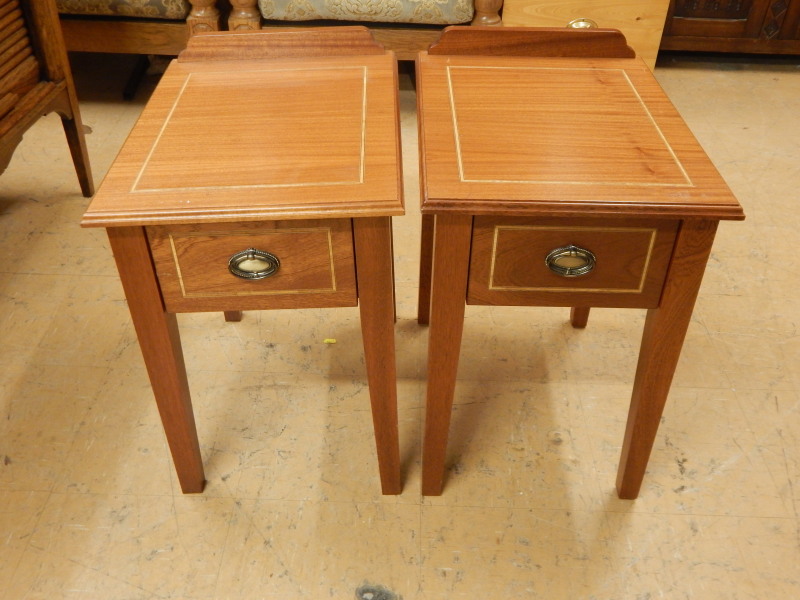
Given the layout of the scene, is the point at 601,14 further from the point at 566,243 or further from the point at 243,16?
the point at 566,243

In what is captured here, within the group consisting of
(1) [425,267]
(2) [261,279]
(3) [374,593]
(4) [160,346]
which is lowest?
(3) [374,593]

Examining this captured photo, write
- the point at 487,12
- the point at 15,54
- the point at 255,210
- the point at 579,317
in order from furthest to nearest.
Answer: the point at 487,12, the point at 15,54, the point at 579,317, the point at 255,210

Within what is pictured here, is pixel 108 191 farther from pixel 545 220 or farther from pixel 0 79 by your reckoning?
pixel 0 79

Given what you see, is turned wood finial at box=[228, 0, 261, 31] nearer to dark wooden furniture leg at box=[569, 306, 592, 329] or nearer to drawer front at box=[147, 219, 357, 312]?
dark wooden furniture leg at box=[569, 306, 592, 329]

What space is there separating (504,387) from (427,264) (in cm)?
32

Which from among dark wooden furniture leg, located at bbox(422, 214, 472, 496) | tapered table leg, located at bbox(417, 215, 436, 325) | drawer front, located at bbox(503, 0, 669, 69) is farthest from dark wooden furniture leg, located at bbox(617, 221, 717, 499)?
drawer front, located at bbox(503, 0, 669, 69)

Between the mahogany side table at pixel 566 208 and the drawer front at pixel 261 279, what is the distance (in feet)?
0.47

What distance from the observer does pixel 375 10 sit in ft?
8.00

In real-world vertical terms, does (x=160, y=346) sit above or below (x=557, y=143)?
below

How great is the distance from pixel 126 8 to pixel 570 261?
6.63 feet

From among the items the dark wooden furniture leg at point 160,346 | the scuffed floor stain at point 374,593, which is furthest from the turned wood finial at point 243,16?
the scuffed floor stain at point 374,593

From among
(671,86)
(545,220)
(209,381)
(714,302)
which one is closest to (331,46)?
(545,220)

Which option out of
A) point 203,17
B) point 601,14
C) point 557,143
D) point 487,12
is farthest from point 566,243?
point 203,17

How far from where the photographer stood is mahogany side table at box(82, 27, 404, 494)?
40.8 inches
